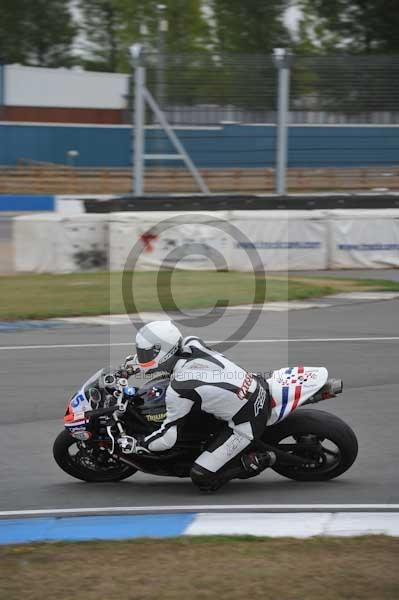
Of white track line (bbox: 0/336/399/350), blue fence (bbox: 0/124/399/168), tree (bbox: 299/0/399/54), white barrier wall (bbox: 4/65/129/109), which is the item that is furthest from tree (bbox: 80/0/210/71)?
white track line (bbox: 0/336/399/350)

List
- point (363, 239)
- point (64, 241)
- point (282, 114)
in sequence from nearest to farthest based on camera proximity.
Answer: point (64, 241)
point (363, 239)
point (282, 114)

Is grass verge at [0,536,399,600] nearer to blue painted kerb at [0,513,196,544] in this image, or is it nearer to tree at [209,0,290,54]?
blue painted kerb at [0,513,196,544]

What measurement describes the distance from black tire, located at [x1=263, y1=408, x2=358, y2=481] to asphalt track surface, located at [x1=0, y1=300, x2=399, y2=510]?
10 centimetres

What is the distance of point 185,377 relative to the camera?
7.23m

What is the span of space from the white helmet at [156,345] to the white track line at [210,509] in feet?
3.21

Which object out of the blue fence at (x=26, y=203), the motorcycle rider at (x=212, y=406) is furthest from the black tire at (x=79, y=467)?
the blue fence at (x=26, y=203)

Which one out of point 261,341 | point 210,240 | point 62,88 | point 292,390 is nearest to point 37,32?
point 62,88

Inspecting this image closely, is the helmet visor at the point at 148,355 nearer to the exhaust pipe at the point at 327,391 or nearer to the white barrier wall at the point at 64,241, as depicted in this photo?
the exhaust pipe at the point at 327,391

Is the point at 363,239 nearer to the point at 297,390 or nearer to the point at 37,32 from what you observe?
the point at 297,390

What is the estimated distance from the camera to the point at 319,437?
24.5 ft

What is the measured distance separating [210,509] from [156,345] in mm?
1199

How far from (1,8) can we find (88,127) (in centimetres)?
3005

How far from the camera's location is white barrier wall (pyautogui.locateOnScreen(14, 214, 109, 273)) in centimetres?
1925

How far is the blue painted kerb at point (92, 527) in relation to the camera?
653 cm
